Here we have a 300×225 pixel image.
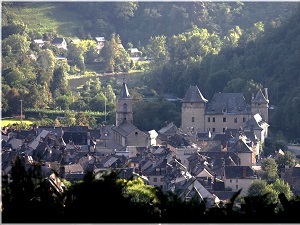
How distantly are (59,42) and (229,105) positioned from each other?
148 feet

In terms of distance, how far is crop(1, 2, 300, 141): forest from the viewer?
237 feet

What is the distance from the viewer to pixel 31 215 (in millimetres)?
19125

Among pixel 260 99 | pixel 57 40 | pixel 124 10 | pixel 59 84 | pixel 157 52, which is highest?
pixel 124 10

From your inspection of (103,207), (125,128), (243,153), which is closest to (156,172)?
(243,153)

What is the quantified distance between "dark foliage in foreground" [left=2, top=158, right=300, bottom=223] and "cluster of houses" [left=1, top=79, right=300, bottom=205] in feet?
63.9

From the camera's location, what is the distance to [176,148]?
5278 centimetres

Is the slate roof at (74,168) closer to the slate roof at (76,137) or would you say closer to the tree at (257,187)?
the tree at (257,187)

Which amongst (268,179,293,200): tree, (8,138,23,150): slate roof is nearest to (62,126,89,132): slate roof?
(8,138,23,150): slate roof

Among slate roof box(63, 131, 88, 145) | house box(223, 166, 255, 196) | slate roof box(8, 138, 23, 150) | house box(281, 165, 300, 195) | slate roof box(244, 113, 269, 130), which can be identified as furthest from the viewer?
slate roof box(244, 113, 269, 130)

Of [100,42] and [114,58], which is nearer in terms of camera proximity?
[114,58]

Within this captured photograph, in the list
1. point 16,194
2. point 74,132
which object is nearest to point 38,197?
point 16,194

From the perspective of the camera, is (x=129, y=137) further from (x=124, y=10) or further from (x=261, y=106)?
(x=124, y=10)

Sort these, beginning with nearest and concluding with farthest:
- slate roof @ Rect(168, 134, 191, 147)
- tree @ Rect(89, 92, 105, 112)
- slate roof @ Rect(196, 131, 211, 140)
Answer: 1. slate roof @ Rect(168, 134, 191, 147)
2. slate roof @ Rect(196, 131, 211, 140)
3. tree @ Rect(89, 92, 105, 112)

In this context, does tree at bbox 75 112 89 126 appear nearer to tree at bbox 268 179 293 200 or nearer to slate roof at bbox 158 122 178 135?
slate roof at bbox 158 122 178 135
